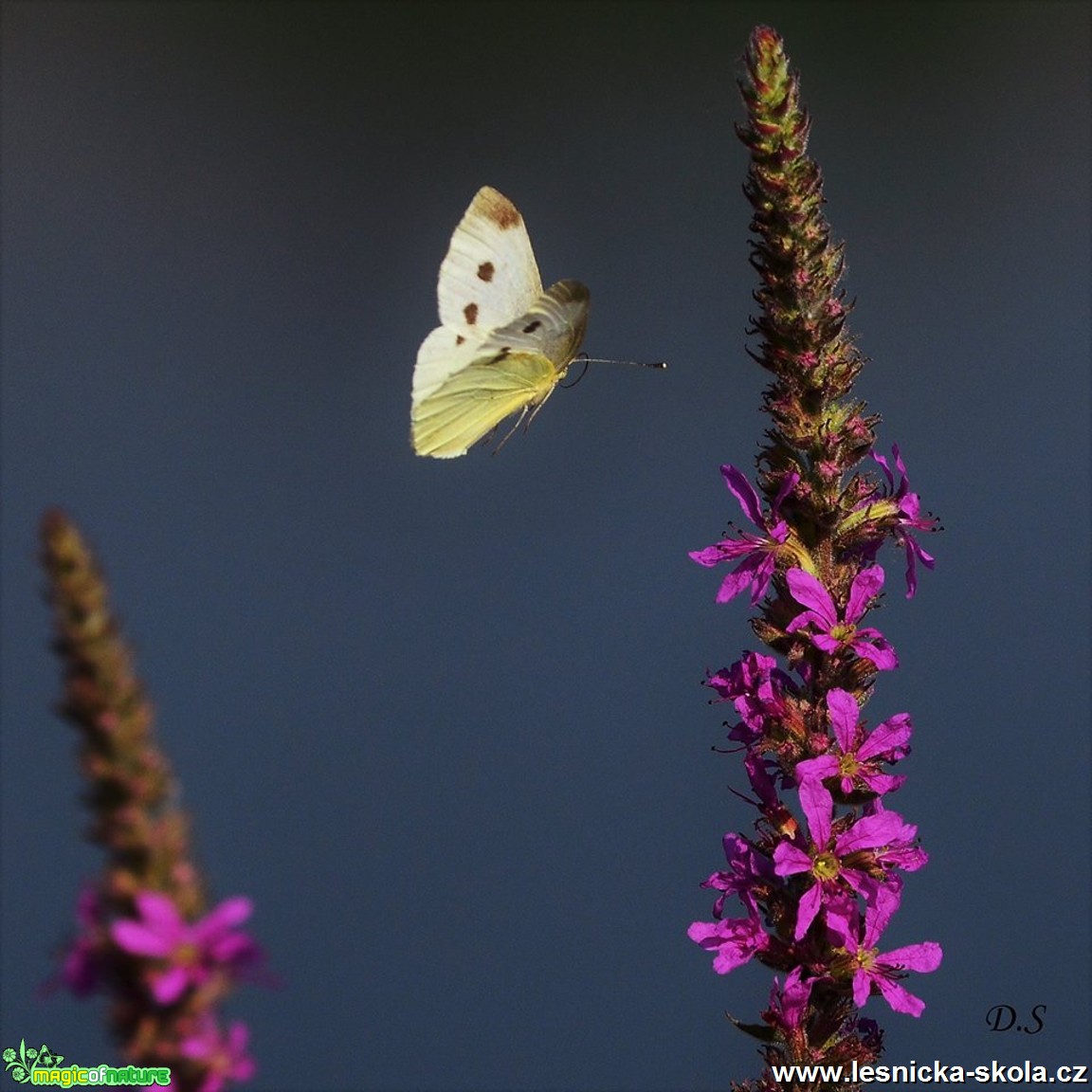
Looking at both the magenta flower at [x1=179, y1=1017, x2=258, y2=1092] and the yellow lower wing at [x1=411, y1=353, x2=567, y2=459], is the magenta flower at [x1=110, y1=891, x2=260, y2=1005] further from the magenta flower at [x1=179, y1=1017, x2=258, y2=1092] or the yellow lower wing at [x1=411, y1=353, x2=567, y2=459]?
the yellow lower wing at [x1=411, y1=353, x2=567, y2=459]

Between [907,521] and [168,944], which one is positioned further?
[907,521]

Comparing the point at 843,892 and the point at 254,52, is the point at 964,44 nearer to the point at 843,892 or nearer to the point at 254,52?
the point at 254,52

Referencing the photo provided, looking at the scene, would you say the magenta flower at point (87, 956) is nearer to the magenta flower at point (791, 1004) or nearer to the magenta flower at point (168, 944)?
the magenta flower at point (168, 944)

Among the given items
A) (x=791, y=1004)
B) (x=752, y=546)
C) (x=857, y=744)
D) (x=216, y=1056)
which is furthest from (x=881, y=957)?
(x=216, y=1056)

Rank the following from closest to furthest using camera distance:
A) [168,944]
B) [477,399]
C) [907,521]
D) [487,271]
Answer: [168,944] < [907,521] < [487,271] < [477,399]

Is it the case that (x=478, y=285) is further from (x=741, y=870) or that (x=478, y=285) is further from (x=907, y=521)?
(x=741, y=870)

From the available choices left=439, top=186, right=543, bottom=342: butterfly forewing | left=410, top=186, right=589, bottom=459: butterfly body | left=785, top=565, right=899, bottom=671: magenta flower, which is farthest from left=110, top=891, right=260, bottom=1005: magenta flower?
left=439, top=186, right=543, bottom=342: butterfly forewing

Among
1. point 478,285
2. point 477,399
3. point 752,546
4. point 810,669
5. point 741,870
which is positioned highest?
point 478,285
